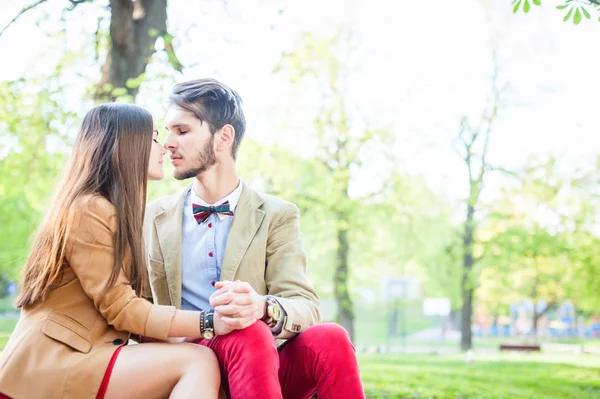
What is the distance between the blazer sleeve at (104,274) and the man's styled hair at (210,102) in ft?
2.84

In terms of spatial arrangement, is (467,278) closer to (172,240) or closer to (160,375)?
(172,240)

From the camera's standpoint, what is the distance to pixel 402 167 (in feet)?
66.6

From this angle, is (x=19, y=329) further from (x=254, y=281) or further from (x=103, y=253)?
(x=254, y=281)

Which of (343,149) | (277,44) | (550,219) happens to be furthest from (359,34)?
(550,219)

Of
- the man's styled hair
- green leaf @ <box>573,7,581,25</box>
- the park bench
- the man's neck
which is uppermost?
green leaf @ <box>573,7,581,25</box>

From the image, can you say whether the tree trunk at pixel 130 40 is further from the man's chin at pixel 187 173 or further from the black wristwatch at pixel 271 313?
the black wristwatch at pixel 271 313

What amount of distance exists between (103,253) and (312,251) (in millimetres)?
19261

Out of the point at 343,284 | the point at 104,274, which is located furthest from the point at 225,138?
the point at 343,284

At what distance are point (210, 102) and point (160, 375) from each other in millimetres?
1406

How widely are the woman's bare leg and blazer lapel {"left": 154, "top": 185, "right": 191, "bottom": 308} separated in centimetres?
69

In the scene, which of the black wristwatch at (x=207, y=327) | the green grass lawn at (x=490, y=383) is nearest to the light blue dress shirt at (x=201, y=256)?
the black wristwatch at (x=207, y=327)

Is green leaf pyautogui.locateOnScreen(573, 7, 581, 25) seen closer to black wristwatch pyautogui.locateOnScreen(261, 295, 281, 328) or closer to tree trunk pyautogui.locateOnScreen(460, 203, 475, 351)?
black wristwatch pyautogui.locateOnScreen(261, 295, 281, 328)

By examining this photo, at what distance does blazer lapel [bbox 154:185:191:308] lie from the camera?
318 centimetres

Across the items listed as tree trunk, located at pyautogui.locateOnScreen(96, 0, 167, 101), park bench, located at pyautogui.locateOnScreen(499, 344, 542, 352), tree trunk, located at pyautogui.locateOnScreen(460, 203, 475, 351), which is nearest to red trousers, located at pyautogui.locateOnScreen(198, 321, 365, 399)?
tree trunk, located at pyautogui.locateOnScreen(96, 0, 167, 101)
